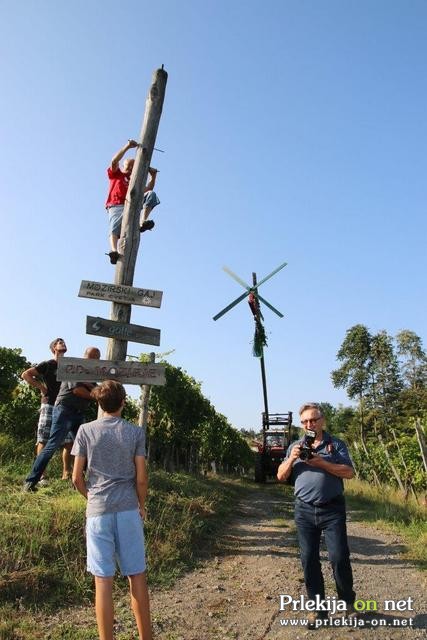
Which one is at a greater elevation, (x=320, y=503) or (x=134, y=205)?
(x=134, y=205)

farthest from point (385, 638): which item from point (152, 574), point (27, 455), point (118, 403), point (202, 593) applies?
point (27, 455)

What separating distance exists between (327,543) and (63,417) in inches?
146

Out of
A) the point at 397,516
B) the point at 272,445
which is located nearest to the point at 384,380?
the point at 272,445

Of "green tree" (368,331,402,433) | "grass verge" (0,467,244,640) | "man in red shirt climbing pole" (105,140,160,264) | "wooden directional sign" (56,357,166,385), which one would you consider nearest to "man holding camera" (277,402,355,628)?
"grass verge" (0,467,244,640)

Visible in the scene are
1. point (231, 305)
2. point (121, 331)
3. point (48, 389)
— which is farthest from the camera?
point (231, 305)

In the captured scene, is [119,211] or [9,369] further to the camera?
[9,369]

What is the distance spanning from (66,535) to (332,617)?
266cm

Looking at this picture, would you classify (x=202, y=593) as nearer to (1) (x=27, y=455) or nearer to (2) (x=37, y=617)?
(2) (x=37, y=617)

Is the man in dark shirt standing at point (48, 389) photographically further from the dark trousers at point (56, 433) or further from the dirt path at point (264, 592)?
the dirt path at point (264, 592)

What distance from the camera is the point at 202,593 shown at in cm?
481

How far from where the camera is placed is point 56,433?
6.32 metres

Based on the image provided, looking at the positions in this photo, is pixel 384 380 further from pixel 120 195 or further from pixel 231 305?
pixel 120 195

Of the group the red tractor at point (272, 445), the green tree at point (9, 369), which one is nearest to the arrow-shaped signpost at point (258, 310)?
the red tractor at point (272, 445)

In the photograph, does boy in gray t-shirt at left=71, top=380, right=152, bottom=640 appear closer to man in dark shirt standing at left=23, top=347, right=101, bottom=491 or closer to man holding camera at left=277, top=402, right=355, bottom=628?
man holding camera at left=277, top=402, right=355, bottom=628
